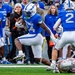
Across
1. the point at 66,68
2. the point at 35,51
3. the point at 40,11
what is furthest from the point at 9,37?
the point at 66,68

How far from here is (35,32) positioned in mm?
9633

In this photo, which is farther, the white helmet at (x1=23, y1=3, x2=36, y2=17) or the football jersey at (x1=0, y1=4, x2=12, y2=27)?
the football jersey at (x1=0, y1=4, x2=12, y2=27)

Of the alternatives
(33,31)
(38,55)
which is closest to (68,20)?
(33,31)

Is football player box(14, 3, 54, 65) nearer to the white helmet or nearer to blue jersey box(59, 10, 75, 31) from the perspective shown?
the white helmet

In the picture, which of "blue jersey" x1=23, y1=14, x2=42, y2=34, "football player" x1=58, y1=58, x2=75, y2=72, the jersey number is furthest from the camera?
"blue jersey" x1=23, y1=14, x2=42, y2=34

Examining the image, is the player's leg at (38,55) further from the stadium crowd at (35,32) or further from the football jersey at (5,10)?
the football jersey at (5,10)

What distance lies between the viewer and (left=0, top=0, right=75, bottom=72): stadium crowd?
9125 mm

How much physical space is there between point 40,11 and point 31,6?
3165 mm

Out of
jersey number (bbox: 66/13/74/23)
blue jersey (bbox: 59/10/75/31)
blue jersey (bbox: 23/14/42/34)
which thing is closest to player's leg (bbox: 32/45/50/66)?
blue jersey (bbox: 23/14/42/34)

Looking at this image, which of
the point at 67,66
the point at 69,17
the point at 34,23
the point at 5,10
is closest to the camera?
the point at 67,66

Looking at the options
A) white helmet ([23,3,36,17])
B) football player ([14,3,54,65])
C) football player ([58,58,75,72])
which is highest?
white helmet ([23,3,36,17])

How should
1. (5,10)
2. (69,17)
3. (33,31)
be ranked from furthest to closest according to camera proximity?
(5,10), (33,31), (69,17)

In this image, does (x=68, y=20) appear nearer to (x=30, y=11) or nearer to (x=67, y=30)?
(x=67, y=30)

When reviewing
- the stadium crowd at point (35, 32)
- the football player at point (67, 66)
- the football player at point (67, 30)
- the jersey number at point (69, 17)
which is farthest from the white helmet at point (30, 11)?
the football player at point (67, 66)
